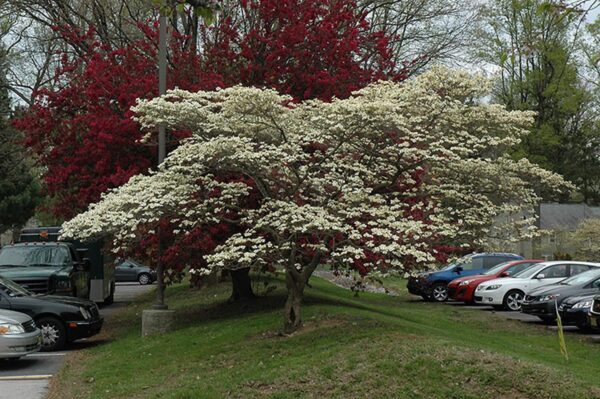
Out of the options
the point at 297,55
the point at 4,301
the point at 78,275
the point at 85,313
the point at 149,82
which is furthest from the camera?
the point at 78,275

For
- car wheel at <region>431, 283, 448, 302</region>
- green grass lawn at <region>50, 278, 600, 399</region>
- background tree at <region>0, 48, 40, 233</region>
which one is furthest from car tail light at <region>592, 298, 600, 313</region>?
background tree at <region>0, 48, 40, 233</region>

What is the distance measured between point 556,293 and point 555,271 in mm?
4331

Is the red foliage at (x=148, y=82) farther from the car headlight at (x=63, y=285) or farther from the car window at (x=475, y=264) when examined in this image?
the car window at (x=475, y=264)

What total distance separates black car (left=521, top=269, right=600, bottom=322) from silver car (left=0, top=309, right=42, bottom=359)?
1086cm

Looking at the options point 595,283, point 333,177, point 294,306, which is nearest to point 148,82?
point 333,177

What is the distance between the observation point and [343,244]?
40.6 ft

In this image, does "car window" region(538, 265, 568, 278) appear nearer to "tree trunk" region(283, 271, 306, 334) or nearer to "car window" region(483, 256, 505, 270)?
"car window" region(483, 256, 505, 270)

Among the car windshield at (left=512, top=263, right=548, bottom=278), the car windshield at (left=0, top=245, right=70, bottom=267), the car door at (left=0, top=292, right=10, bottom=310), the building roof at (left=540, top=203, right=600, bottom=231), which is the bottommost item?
the car door at (left=0, top=292, right=10, bottom=310)

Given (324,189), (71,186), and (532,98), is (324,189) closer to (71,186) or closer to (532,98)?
(71,186)

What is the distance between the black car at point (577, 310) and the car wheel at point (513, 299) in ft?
15.5

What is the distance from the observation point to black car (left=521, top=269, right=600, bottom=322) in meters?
18.2

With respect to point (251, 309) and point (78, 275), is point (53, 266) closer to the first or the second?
point (78, 275)

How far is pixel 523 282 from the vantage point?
22703mm

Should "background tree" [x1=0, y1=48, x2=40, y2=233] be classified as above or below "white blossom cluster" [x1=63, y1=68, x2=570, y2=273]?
above
